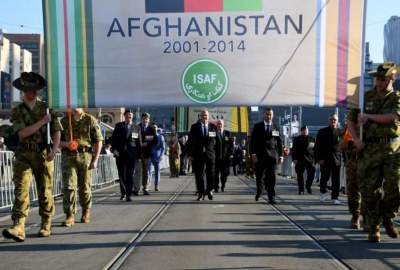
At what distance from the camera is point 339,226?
30.4 ft

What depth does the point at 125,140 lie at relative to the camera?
45.5 feet

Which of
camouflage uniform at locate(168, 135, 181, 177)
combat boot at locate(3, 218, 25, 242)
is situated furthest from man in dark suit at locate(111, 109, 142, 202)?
camouflage uniform at locate(168, 135, 181, 177)

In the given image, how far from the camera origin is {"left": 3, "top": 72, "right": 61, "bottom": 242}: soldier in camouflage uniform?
782 cm

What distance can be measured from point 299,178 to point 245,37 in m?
7.42

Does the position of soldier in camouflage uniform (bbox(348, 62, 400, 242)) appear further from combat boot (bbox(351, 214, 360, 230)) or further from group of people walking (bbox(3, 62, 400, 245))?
combat boot (bbox(351, 214, 360, 230))

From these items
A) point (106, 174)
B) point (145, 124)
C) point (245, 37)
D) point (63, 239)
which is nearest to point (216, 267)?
point (63, 239)

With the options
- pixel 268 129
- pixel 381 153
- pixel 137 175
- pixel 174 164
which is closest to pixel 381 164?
pixel 381 153

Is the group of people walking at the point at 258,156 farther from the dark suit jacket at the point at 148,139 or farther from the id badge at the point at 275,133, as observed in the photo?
the dark suit jacket at the point at 148,139

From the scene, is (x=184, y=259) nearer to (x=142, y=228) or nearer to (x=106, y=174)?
(x=142, y=228)

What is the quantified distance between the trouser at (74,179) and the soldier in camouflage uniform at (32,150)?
104cm

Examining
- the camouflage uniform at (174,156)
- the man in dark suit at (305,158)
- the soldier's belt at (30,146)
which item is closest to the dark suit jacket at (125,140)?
the man in dark suit at (305,158)

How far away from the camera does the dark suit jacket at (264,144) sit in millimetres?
13086

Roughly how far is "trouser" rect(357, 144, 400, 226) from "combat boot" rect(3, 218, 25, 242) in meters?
4.02

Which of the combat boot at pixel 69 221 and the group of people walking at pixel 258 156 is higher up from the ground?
the group of people walking at pixel 258 156
